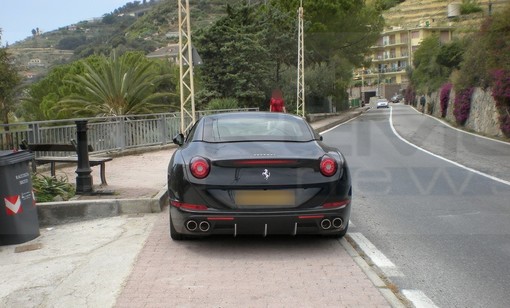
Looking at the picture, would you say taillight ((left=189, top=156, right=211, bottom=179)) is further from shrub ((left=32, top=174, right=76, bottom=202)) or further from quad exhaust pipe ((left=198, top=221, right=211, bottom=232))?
shrub ((left=32, top=174, right=76, bottom=202))

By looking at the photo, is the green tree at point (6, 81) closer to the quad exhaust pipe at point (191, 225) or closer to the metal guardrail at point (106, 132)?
the metal guardrail at point (106, 132)


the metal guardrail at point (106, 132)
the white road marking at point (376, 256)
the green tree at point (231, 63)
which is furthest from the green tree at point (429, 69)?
the white road marking at point (376, 256)

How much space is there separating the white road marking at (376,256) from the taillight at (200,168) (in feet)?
5.99

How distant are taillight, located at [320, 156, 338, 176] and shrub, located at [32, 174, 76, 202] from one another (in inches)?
159

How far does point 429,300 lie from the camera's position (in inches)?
167

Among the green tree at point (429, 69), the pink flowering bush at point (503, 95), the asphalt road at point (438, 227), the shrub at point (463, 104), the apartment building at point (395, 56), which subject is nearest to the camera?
the asphalt road at point (438, 227)

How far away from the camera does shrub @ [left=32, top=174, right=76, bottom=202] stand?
292 inches

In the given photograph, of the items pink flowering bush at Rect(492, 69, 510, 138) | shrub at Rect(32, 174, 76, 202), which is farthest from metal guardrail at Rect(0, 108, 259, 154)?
pink flowering bush at Rect(492, 69, 510, 138)

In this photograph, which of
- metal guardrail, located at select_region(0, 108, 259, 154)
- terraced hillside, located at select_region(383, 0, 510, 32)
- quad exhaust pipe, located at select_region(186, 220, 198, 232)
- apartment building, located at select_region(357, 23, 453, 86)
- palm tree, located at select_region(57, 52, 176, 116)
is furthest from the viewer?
terraced hillside, located at select_region(383, 0, 510, 32)

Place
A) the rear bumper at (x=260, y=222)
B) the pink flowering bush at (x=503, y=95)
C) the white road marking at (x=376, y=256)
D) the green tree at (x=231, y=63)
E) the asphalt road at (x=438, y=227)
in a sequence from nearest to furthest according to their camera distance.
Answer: the asphalt road at (x=438, y=227), the white road marking at (x=376, y=256), the rear bumper at (x=260, y=222), the pink flowering bush at (x=503, y=95), the green tree at (x=231, y=63)

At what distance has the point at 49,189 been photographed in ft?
25.3

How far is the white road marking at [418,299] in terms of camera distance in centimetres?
412

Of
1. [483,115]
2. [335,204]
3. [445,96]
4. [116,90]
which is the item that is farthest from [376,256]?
[445,96]

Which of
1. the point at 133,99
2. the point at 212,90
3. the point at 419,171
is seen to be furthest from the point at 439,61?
the point at 419,171
